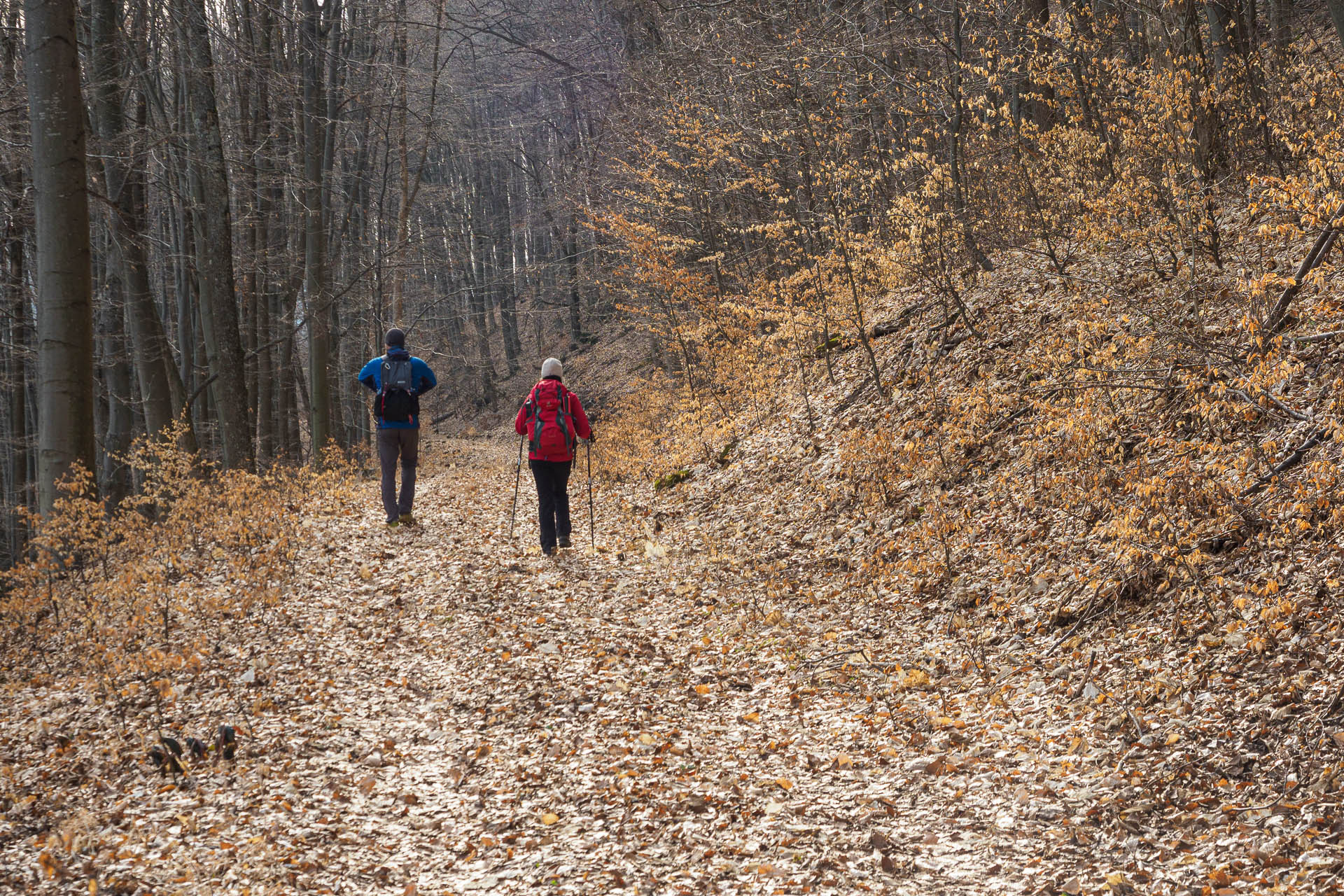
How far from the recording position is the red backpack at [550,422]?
9883 millimetres

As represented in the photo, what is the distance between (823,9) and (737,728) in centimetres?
1310

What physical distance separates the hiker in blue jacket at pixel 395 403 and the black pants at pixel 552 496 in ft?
6.75

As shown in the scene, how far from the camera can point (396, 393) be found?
11039 mm

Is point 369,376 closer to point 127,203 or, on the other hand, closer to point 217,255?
point 217,255

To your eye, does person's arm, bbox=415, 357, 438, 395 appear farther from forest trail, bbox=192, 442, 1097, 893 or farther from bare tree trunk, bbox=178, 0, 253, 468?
bare tree trunk, bbox=178, 0, 253, 468

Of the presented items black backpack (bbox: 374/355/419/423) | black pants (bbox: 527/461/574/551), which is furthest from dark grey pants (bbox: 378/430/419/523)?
black pants (bbox: 527/461/574/551)

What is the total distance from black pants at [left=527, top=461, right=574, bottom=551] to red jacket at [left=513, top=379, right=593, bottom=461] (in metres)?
0.09

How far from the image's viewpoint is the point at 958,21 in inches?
444

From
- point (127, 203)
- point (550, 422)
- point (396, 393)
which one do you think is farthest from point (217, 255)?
point (550, 422)

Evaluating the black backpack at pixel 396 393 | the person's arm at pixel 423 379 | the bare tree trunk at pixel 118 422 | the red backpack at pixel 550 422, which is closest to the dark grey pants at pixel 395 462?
the black backpack at pixel 396 393

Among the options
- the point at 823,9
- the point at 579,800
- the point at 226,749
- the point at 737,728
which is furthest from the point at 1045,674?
the point at 823,9

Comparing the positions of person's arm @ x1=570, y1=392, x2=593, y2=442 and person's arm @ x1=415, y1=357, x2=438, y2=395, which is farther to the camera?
person's arm @ x1=415, y1=357, x2=438, y2=395

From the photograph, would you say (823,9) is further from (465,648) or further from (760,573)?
(465,648)

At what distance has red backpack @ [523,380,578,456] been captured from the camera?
988cm
